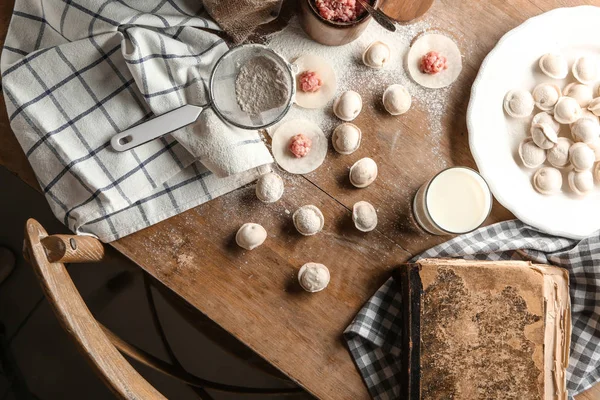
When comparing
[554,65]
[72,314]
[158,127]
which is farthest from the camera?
[554,65]

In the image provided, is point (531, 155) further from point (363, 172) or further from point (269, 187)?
point (269, 187)

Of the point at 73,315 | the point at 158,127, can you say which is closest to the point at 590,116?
the point at 158,127

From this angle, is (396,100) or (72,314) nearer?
(72,314)

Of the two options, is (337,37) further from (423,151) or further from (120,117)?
(120,117)

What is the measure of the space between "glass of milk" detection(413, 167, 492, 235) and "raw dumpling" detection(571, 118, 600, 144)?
0.61 ft

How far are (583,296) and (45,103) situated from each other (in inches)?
37.7

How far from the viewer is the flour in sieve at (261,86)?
3.17 feet

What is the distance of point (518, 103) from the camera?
103cm

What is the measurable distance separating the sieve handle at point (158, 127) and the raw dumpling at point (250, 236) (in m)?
0.20

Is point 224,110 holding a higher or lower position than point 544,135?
higher

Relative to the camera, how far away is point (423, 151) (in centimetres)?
104

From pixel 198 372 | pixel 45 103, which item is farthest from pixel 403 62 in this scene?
pixel 198 372

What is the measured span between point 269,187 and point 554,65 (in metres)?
0.54

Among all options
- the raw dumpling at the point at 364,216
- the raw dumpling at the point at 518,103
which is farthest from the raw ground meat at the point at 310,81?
the raw dumpling at the point at 518,103
